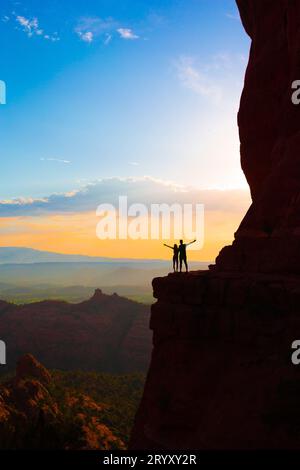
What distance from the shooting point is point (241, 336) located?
2336 cm

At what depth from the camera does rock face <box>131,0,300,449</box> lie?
21312 mm

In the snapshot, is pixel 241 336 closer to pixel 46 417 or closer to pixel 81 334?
pixel 46 417

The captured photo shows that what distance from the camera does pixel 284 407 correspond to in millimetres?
20531

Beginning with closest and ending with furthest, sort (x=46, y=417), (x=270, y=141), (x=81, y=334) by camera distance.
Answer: (x=270, y=141)
(x=46, y=417)
(x=81, y=334)

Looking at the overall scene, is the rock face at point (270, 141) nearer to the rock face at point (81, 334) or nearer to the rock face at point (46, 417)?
the rock face at point (46, 417)

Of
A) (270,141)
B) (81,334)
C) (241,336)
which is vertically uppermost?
(270,141)

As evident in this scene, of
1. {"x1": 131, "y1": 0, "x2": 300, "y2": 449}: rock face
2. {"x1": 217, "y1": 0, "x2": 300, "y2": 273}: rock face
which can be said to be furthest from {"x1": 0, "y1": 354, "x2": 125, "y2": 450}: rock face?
{"x1": 217, "y1": 0, "x2": 300, "y2": 273}: rock face

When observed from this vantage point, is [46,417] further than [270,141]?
Yes

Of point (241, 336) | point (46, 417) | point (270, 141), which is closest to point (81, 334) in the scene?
point (46, 417)

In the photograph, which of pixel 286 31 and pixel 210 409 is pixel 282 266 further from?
pixel 286 31

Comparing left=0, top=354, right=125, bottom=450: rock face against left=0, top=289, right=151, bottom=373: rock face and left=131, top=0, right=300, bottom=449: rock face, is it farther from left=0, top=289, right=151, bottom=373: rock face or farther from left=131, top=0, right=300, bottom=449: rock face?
left=0, top=289, right=151, bottom=373: rock face


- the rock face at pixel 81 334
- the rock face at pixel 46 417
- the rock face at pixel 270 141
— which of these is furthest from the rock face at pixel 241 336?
the rock face at pixel 81 334

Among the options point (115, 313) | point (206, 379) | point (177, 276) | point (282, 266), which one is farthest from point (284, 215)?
point (115, 313)

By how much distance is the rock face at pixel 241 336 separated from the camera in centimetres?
2131
